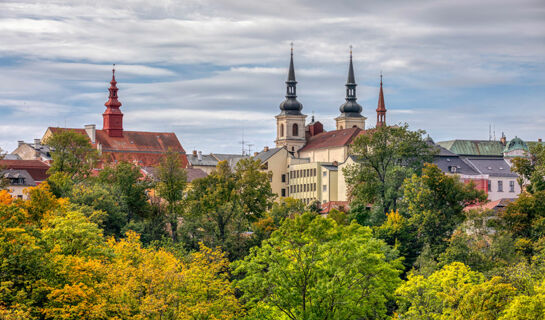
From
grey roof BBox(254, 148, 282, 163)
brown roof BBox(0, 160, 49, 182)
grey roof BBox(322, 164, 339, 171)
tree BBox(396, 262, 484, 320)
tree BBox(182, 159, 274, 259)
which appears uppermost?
grey roof BBox(254, 148, 282, 163)

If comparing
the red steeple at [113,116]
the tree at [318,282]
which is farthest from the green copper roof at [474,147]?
the tree at [318,282]

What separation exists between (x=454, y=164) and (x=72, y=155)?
60.0m

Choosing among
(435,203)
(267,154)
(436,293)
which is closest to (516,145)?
(267,154)

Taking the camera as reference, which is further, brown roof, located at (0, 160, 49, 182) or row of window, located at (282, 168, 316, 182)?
row of window, located at (282, 168, 316, 182)

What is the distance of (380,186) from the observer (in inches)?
4131

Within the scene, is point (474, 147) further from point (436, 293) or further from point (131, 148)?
point (436, 293)

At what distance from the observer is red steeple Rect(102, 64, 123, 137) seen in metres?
198

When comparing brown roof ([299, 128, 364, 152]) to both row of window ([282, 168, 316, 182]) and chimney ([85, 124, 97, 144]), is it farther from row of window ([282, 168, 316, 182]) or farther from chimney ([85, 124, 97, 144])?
chimney ([85, 124, 97, 144])

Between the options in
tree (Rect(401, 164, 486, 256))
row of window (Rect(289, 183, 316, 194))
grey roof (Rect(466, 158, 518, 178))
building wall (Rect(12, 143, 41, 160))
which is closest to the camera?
tree (Rect(401, 164, 486, 256))

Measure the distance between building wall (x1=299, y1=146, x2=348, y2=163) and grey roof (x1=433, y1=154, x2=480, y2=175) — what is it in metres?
23.0

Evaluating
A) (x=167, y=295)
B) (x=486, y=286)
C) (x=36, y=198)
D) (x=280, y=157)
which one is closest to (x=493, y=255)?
(x=486, y=286)

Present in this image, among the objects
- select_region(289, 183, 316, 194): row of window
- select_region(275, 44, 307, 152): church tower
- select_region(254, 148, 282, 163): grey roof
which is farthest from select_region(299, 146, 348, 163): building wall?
select_region(254, 148, 282, 163): grey roof

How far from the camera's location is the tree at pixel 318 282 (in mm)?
A: 61938

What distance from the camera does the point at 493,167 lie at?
150000mm
